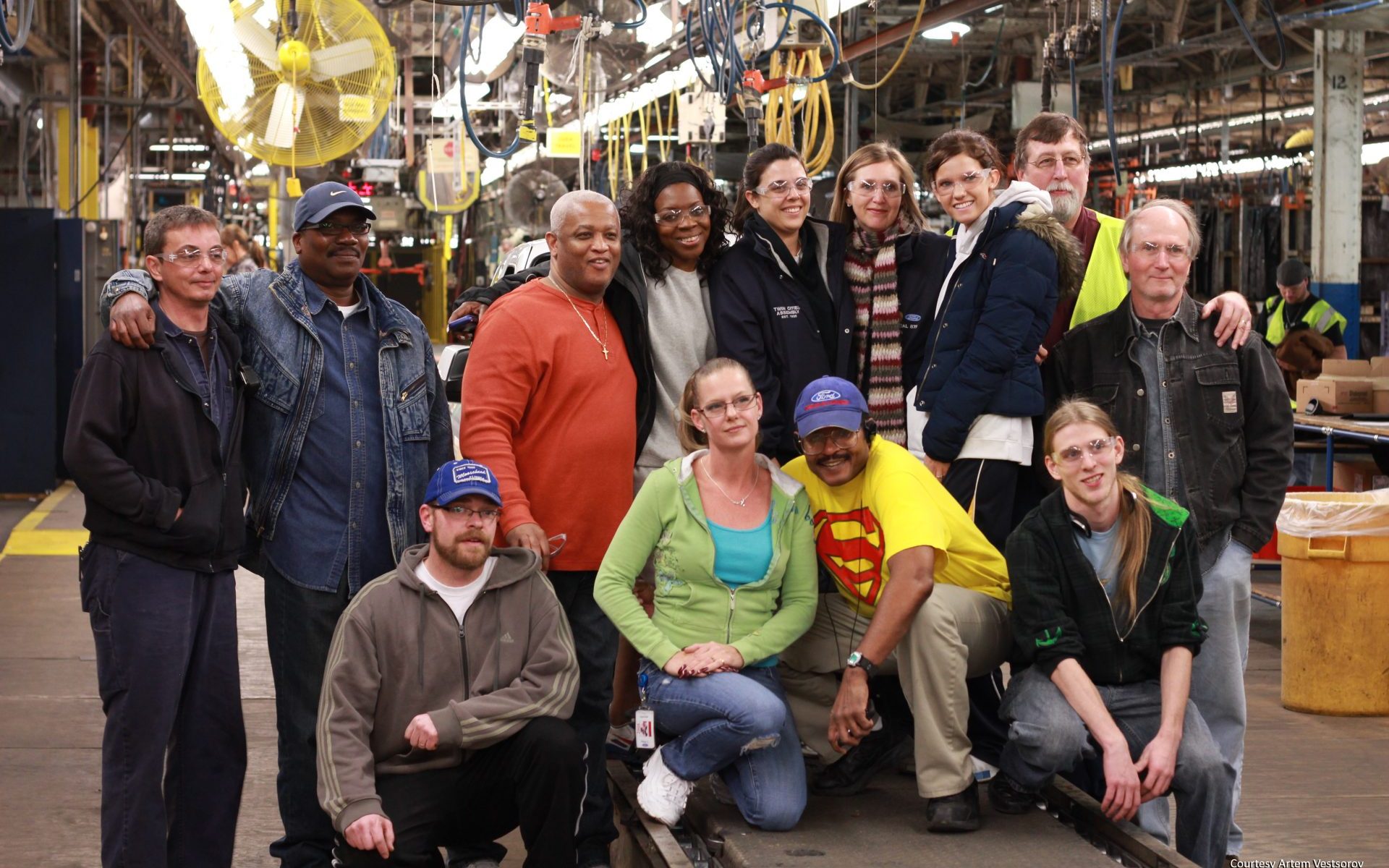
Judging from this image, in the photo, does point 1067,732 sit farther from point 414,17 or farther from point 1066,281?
point 414,17

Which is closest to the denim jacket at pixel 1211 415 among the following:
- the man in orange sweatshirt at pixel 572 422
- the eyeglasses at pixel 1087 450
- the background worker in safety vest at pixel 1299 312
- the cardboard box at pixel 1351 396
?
the eyeglasses at pixel 1087 450

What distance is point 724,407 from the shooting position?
3.42 meters

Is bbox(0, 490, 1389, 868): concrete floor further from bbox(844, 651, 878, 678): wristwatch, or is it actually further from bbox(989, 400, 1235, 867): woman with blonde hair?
bbox(844, 651, 878, 678): wristwatch

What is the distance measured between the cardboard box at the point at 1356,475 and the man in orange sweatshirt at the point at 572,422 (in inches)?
229

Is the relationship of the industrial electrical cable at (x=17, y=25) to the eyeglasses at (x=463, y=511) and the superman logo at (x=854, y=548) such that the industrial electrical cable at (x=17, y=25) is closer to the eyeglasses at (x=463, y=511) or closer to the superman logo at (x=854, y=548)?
the eyeglasses at (x=463, y=511)

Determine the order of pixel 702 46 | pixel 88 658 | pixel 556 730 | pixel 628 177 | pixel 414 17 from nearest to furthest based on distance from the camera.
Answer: pixel 556 730, pixel 88 658, pixel 702 46, pixel 414 17, pixel 628 177

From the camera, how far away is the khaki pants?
341 centimetres

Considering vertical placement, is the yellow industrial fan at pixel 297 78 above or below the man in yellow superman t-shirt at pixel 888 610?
above

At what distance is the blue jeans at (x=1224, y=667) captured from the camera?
12.0 feet

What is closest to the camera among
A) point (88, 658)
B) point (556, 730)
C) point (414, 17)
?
point (556, 730)

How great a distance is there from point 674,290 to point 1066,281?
103 cm

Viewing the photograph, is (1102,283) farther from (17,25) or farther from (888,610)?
(17,25)

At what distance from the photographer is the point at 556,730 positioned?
3311 mm

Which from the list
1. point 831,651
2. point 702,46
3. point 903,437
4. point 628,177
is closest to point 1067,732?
point 831,651
